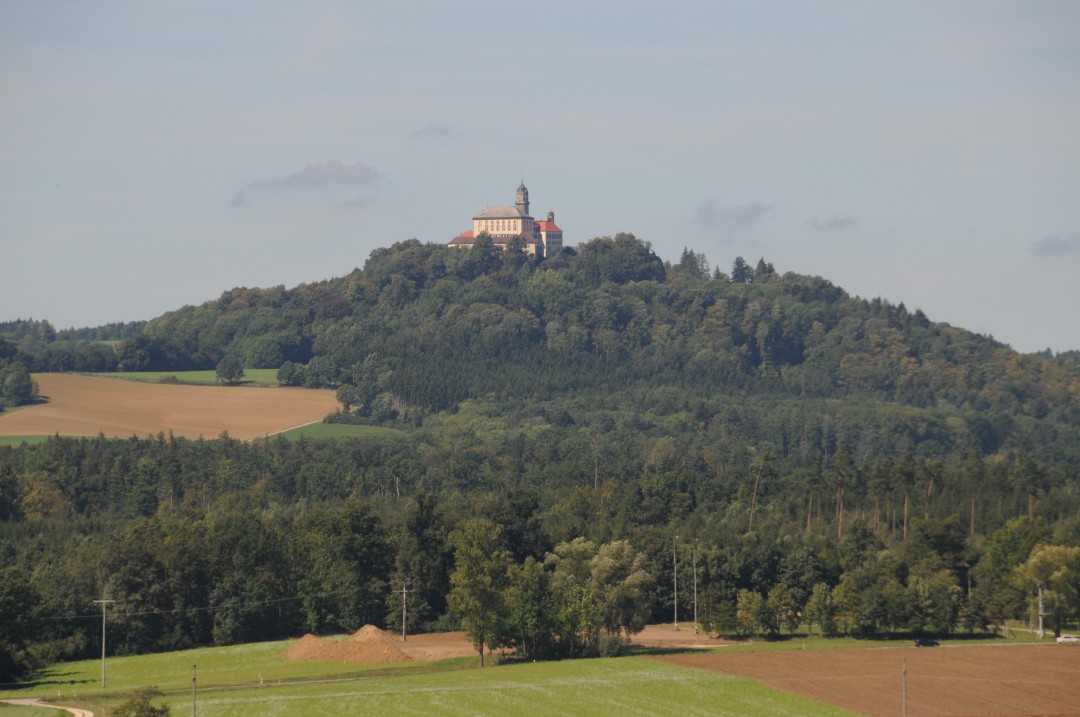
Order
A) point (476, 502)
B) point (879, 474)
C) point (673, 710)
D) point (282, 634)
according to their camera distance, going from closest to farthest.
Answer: point (673, 710), point (282, 634), point (476, 502), point (879, 474)

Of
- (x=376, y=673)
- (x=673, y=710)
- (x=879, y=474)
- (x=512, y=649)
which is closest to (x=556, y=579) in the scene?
(x=512, y=649)

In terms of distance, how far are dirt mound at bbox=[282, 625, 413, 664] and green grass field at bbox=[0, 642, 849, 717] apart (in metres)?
1.50

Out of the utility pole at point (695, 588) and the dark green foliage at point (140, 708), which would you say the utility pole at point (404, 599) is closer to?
the utility pole at point (695, 588)

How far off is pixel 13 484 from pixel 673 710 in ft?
335

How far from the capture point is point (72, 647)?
119 m

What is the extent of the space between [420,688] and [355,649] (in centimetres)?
1687

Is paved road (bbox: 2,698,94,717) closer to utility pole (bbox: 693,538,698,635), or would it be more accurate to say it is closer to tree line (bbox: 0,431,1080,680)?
tree line (bbox: 0,431,1080,680)

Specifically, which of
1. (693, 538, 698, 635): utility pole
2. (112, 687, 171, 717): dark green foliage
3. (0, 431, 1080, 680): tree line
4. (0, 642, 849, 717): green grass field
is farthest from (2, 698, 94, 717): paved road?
(693, 538, 698, 635): utility pole

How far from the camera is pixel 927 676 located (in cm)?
10219

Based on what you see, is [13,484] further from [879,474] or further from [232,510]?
[879,474]

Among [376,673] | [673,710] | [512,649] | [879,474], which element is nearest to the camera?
[673,710]

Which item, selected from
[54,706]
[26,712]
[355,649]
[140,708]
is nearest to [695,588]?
[355,649]

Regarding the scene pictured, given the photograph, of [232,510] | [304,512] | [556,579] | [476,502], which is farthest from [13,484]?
[556,579]

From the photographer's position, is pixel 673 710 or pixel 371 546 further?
pixel 371 546
